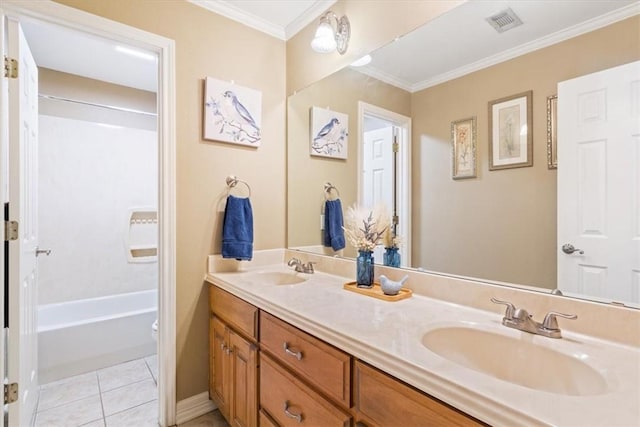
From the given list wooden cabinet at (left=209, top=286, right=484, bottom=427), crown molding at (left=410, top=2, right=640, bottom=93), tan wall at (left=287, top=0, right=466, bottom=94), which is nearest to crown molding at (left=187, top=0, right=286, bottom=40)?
tan wall at (left=287, top=0, right=466, bottom=94)

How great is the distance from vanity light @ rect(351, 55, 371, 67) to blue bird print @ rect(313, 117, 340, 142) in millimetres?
339

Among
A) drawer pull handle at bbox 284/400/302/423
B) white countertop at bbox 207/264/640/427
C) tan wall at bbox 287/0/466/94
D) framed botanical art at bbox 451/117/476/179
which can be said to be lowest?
drawer pull handle at bbox 284/400/302/423

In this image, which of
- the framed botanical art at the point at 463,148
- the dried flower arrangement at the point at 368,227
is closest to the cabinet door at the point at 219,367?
the dried flower arrangement at the point at 368,227

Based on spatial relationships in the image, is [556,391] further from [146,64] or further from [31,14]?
[146,64]

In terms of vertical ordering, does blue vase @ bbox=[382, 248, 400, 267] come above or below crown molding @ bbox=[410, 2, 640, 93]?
below

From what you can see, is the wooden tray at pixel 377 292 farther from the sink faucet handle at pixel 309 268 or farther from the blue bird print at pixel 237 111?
the blue bird print at pixel 237 111

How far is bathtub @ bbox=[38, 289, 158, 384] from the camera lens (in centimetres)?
224

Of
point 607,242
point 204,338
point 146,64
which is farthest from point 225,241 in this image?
point 146,64

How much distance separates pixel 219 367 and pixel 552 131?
1.87 m

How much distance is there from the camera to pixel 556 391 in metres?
0.80

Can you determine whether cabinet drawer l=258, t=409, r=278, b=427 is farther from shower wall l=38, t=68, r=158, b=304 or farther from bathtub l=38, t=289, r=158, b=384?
shower wall l=38, t=68, r=158, b=304

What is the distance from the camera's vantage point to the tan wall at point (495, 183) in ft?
3.28

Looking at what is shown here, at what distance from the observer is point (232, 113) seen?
1947 mm

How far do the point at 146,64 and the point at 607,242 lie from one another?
320 cm
